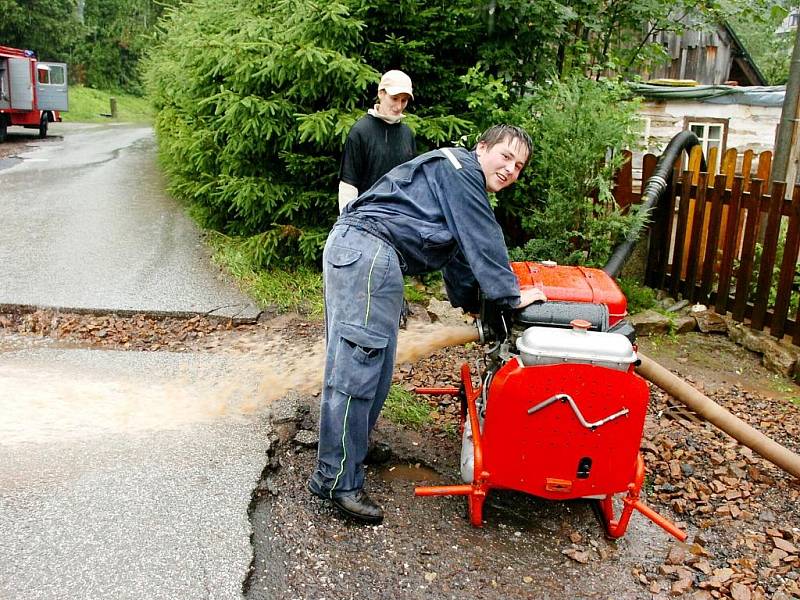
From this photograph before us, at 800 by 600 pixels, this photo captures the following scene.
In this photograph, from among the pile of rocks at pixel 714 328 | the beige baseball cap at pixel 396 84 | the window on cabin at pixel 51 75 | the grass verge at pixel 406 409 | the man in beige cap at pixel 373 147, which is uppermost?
the window on cabin at pixel 51 75

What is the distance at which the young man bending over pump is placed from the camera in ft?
10.6

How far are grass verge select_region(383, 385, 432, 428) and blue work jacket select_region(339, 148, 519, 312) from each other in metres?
1.30

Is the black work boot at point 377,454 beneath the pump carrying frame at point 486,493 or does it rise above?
beneath

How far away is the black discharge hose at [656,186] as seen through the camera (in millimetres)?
5953

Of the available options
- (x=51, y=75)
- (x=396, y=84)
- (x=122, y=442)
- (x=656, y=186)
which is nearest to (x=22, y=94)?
(x=51, y=75)

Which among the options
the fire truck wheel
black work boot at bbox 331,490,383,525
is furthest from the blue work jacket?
the fire truck wheel

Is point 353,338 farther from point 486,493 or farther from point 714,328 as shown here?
point 714,328

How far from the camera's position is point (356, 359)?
10.7 feet

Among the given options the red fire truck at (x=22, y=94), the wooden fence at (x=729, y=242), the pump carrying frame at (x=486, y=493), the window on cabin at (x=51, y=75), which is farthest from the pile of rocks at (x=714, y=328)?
the window on cabin at (x=51, y=75)

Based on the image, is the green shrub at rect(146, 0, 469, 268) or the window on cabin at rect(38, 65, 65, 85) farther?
the window on cabin at rect(38, 65, 65, 85)

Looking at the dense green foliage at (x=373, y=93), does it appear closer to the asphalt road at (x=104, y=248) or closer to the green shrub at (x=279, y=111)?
the green shrub at (x=279, y=111)

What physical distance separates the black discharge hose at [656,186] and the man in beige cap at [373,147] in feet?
6.10

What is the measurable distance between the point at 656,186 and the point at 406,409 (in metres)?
3.37

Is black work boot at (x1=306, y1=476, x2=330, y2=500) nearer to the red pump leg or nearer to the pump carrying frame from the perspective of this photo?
the pump carrying frame
